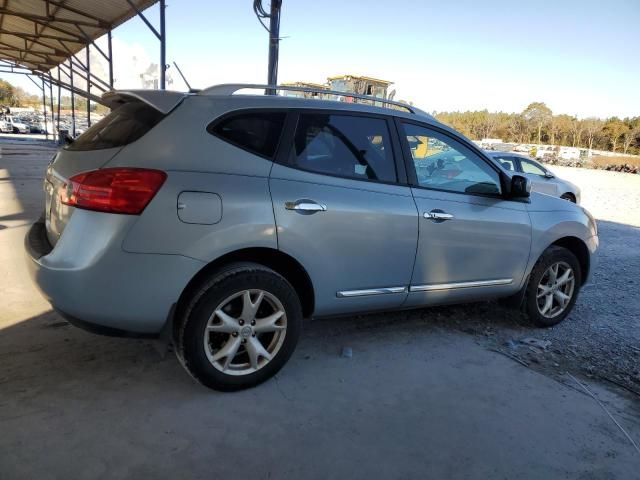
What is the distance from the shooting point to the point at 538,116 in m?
77.2

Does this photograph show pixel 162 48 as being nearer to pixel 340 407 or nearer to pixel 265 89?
pixel 265 89

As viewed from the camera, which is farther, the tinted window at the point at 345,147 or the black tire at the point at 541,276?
the black tire at the point at 541,276

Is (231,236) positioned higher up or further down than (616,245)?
higher up

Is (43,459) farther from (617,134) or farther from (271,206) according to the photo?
(617,134)

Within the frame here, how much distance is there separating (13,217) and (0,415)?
5.32 m

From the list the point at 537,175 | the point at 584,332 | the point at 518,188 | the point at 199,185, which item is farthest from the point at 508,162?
the point at 199,185

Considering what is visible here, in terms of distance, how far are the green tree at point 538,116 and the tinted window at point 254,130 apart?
81.3m

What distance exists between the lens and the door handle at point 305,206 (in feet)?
9.20

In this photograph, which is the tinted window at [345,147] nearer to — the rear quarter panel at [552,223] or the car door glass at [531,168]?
the rear quarter panel at [552,223]

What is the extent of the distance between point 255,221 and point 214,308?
0.54m

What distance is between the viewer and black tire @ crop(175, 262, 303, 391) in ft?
8.53

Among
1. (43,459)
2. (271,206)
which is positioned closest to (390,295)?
(271,206)

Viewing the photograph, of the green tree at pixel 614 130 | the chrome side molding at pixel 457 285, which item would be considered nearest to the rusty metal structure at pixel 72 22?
the chrome side molding at pixel 457 285

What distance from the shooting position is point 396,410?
278 cm
